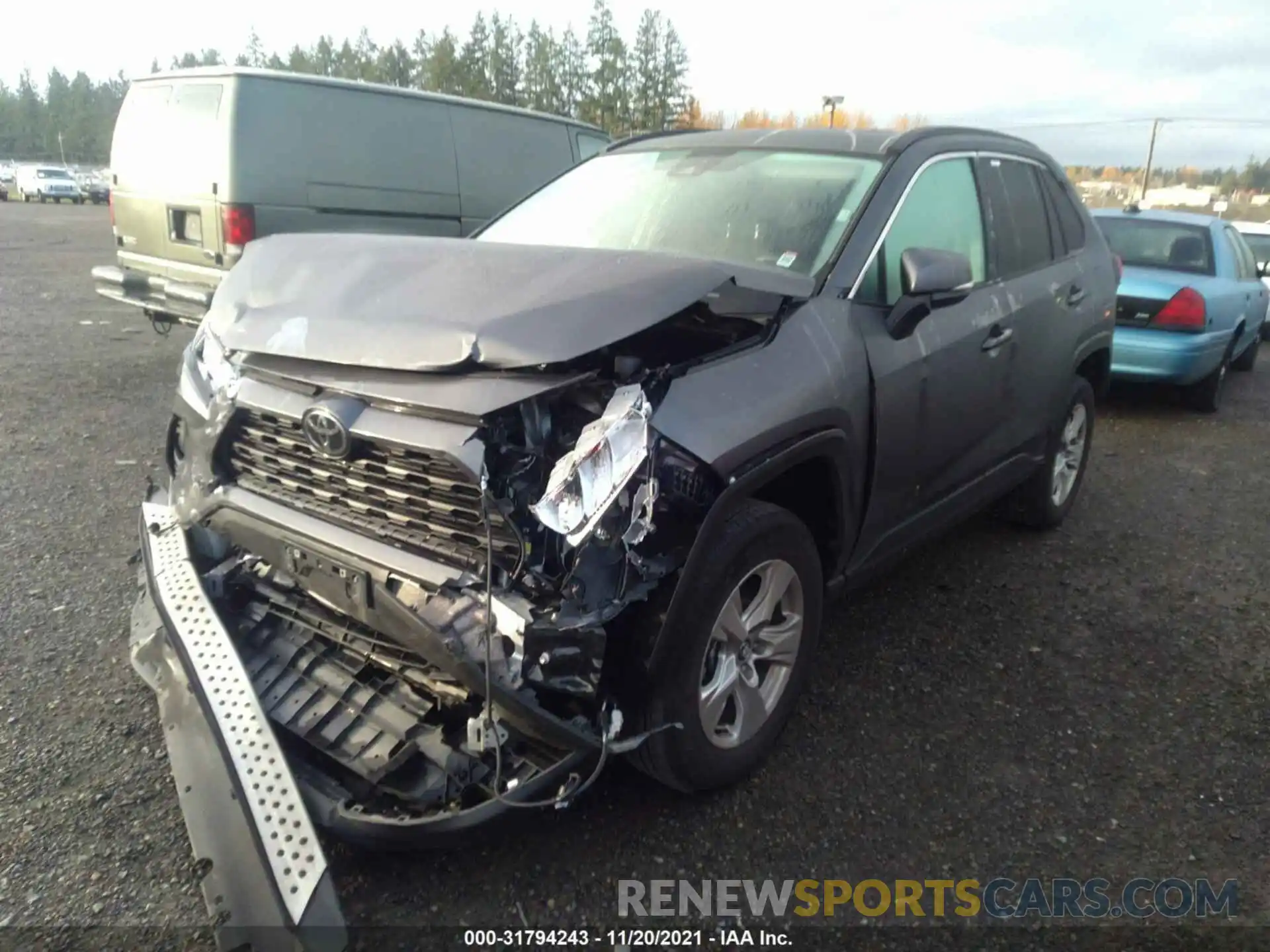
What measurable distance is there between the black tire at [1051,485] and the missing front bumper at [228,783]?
12.5 ft

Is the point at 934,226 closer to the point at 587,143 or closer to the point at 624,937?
the point at 624,937

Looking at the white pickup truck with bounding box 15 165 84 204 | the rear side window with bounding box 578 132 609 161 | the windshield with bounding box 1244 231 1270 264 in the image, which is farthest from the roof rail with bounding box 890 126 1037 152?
the white pickup truck with bounding box 15 165 84 204

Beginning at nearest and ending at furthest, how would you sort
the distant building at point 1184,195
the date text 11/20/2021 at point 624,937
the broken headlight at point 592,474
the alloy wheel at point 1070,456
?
the broken headlight at point 592,474 → the date text 11/20/2021 at point 624,937 → the alloy wheel at point 1070,456 → the distant building at point 1184,195

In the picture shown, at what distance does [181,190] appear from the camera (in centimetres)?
731

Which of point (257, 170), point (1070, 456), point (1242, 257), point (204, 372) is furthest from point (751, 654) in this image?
point (1242, 257)

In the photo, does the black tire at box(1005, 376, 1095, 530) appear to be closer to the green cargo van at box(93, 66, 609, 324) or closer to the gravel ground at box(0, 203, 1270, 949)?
the gravel ground at box(0, 203, 1270, 949)

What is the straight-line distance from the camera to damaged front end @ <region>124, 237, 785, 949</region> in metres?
2.18

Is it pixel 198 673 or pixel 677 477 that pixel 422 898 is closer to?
pixel 198 673

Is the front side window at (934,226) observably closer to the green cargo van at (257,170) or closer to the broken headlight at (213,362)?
the broken headlight at (213,362)

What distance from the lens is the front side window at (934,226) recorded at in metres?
3.24

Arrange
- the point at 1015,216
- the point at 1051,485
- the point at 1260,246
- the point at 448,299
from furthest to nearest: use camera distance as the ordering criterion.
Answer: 1. the point at 1260,246
2. the point at 1051,485
3. the point at 1015,216
4. the point at 448,299

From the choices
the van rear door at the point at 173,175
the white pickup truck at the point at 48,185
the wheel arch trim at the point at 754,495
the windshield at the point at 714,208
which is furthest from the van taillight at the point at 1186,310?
the white pickup truck at the point at 48,185

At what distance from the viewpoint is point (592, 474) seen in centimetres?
220

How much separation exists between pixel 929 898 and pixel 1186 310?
6.62m
